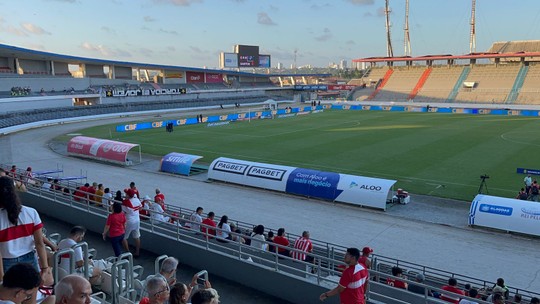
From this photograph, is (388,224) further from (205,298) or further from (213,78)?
(213,78)

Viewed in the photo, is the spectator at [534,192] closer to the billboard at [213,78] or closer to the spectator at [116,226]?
the spectator at [116,226]

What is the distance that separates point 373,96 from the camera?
94625 mm

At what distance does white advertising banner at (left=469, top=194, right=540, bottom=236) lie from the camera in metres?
16.5

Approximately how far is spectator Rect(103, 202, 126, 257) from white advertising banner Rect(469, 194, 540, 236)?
13777 millimetres

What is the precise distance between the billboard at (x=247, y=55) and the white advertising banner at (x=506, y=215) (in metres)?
94.4

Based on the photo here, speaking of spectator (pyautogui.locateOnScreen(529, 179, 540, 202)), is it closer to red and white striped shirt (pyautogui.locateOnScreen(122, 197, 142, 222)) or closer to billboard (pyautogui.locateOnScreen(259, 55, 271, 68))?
red and white striped shirt (pyautogui.locateOnScreen(122, 197, 142, 222))

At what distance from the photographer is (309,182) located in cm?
2223

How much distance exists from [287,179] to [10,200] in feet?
59.4

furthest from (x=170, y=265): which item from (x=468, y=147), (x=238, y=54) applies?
(x=238, y=54)

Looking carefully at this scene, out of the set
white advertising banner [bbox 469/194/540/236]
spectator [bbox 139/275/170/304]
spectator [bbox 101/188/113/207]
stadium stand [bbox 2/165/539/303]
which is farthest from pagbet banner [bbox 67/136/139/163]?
spectator [bbox 139/275/170/304]

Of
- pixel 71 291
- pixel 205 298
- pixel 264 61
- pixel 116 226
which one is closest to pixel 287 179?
pixel 116 226

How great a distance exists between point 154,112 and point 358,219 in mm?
59258

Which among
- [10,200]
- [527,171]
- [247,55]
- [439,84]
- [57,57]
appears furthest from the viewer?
[247,55]

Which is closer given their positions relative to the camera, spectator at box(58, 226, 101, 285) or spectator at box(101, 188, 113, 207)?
spectator at box(58, 226, 101, 285)
